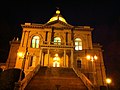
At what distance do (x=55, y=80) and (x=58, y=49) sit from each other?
11.3 meters

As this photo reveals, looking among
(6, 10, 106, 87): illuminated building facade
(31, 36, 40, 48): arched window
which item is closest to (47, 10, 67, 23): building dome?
(6, 10, 106, 87): illuminated building facade

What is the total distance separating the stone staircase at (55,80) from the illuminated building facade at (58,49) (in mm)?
5327

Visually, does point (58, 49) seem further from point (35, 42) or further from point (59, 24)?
point (59, 24)

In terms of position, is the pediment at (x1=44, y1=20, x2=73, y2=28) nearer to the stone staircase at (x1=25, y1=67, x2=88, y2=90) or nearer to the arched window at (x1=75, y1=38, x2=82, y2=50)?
the arched window at (x1=75, y1=38, x2=82, y2=50)

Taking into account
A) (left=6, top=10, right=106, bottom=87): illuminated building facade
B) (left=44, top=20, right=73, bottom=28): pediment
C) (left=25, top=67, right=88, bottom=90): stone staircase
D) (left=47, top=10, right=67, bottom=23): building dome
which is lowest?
(left=25, top=67, right=88, bottom=90): stone staircase

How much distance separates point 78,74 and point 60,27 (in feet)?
52.6

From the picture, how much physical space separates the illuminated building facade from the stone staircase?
533 centimetres

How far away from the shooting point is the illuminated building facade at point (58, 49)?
1287 inches

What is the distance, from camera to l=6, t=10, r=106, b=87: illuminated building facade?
32688mm

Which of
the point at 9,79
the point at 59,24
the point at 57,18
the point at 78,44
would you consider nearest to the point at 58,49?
the point at 78,44

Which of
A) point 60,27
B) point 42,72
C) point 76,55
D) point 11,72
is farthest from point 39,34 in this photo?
point 11,72

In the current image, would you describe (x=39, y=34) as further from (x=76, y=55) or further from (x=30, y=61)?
(x=76, y=55)

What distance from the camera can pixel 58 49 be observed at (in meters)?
32.7

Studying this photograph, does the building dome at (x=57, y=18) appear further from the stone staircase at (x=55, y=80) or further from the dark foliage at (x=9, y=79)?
the dark foliage at (x=9, y=79)
